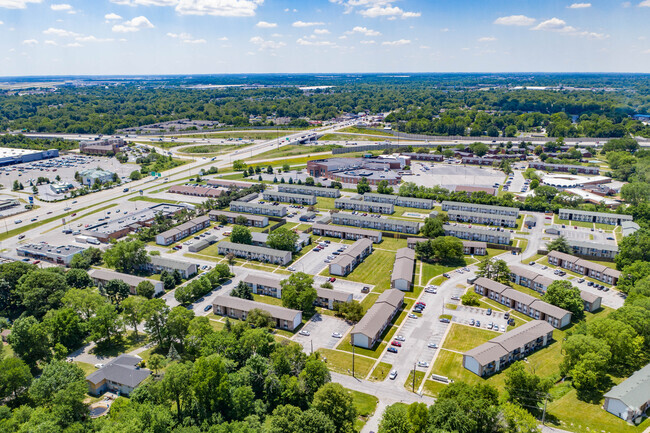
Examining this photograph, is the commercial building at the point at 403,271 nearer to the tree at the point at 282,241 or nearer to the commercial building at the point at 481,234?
the commercial building at the point at 481,234

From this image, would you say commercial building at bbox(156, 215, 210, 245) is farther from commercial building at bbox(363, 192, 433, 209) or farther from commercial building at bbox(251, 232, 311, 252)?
commercial building at bbox(363, 192, 433, 209)

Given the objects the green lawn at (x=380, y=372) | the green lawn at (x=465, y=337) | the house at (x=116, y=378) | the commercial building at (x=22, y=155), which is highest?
the commercial building at (x=22, y=155)

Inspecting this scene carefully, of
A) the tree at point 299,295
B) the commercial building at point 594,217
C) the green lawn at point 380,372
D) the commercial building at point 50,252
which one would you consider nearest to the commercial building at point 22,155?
the commercial building at point 50,252

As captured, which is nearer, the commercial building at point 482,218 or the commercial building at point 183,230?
the commercial building at point 183,230

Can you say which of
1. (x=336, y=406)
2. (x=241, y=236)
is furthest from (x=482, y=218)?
(x=336, y=406)

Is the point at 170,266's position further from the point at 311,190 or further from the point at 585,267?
the point at 585,267

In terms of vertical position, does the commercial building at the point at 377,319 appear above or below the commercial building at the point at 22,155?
below

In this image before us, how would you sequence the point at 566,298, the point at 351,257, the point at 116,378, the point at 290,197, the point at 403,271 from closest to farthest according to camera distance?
the point at 116,378, the point at 566,298, the point at 403,271, the point at 351,257, the point at 290,197
